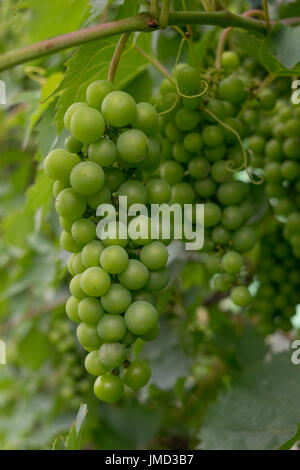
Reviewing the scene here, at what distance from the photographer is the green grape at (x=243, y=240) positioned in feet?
2.54

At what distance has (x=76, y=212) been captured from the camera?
59 cm

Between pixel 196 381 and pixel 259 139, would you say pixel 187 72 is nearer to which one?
pixel 259 139

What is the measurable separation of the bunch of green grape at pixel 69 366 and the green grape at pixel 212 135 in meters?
0.99

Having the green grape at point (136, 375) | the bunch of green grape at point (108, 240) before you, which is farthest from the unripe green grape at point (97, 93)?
the green grape at point (136, 375)

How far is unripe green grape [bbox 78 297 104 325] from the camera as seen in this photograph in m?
0.56

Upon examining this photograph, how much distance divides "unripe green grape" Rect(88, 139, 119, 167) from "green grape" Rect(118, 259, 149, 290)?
0.12 metres

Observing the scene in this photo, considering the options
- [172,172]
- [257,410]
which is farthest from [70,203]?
[257,410]

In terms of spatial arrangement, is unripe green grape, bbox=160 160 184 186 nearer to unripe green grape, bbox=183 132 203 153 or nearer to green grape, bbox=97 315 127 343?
unripe green grape, bbox=183 132 203 153

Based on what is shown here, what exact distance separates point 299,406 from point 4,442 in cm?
141

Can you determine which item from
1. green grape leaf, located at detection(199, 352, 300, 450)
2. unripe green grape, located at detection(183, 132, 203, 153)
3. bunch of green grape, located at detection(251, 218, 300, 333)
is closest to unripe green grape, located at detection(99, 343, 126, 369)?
unripe green grape, located at detection(183, 132, 203, 153)

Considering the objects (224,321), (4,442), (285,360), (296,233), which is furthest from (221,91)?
(4,442)

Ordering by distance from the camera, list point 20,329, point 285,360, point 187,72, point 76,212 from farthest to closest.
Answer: point 20,329 < point 285,360 < point 187,72 < point 76,212

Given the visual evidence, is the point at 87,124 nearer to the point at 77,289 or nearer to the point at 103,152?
the point at 103,152

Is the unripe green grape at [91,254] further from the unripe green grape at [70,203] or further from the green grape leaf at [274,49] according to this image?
the green grape leaf at [274,49]
